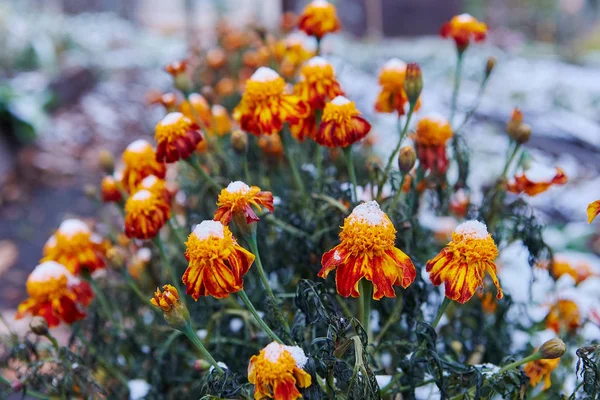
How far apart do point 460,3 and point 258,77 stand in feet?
29.5

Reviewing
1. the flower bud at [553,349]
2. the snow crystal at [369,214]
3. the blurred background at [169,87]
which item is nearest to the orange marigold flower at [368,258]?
the snow crystal at [369,214]

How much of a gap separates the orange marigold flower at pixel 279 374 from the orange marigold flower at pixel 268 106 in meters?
0.43

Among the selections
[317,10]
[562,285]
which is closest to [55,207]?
[317,10]

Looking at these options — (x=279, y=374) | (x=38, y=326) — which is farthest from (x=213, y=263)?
(x=38, y=326)

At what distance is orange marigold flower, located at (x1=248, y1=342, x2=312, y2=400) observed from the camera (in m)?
0.71

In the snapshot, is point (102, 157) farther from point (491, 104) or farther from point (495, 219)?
point (491, 104)

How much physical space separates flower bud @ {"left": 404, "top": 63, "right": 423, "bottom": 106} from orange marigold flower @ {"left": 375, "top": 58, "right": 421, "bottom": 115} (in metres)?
0.12

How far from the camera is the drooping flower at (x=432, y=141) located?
1.11 m

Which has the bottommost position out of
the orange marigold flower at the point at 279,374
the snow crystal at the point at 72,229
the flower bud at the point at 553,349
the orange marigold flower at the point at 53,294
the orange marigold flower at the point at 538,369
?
the orange marigold flower at the point at 538,369

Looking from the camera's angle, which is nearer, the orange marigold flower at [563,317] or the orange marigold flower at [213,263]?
the orange marigold flower at [213,263]

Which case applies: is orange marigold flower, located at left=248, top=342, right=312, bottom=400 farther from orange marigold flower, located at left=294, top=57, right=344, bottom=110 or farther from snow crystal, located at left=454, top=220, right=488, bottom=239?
orange marigold flower, located at left=294, top=57, right=344, bottom=110

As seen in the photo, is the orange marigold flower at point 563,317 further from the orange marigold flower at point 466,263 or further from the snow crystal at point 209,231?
the snow crystal at point 209,231

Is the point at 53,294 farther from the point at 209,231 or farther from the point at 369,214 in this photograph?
the point at 369,214

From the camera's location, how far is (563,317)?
130 cm
